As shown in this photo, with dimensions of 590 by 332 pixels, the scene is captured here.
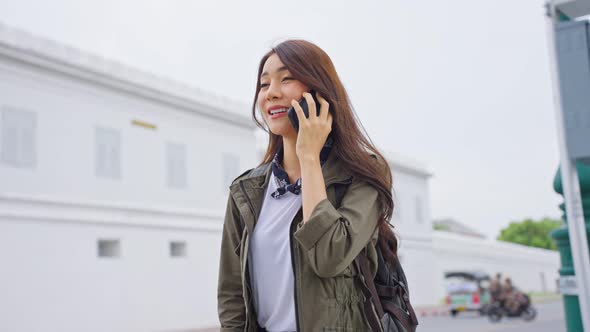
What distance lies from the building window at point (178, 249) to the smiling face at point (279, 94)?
15703 mm

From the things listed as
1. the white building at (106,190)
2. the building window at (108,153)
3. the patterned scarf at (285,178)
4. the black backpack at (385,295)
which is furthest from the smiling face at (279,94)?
the building window at (108,153)

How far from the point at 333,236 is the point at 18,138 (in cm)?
1306

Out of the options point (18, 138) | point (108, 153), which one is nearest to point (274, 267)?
point (18, 138)

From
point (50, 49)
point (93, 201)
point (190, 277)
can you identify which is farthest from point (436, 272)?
point (50, 49)

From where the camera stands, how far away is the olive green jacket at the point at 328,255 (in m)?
1.62

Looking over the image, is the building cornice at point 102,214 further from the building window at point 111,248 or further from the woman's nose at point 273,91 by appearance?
the woman's nose at point 273,91

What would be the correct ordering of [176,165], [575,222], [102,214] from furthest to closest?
[176,165], [102,214], [575,222]

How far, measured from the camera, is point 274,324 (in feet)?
5.84

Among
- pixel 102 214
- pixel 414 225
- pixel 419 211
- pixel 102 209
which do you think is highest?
pixel 419 211

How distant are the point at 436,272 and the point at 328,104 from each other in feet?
94.1

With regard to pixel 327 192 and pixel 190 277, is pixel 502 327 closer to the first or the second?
pixel 190 277

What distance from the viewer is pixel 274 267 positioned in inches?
70.9

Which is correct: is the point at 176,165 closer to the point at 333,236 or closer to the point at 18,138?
the point at 18,138

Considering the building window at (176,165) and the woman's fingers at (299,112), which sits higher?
the building window at (176,165)
